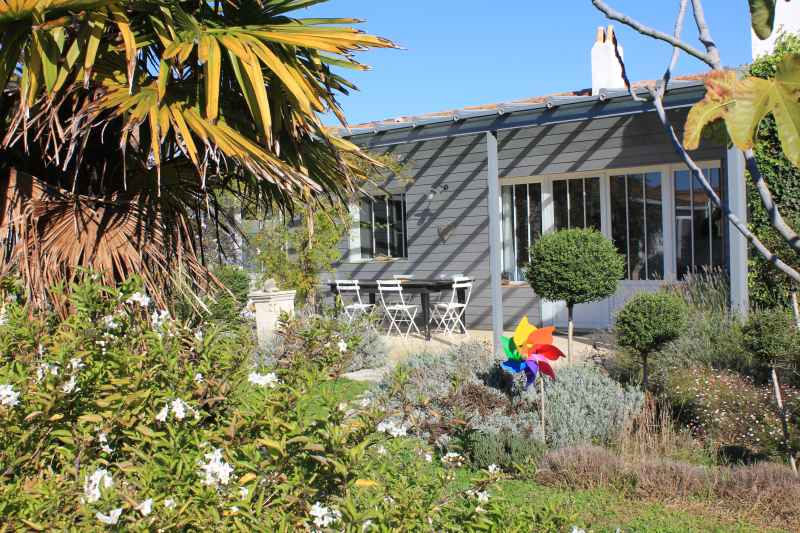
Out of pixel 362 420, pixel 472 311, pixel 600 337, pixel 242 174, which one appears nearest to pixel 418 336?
pixel 472 311

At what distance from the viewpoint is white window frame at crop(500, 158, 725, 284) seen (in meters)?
10.4

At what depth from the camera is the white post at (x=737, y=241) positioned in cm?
812

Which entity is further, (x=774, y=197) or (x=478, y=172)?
(x=478, y=172)

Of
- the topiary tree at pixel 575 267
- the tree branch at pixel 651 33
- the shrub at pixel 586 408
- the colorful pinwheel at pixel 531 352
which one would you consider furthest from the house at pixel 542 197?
the tree branch at pixel 651 33

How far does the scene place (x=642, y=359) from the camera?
6812mm

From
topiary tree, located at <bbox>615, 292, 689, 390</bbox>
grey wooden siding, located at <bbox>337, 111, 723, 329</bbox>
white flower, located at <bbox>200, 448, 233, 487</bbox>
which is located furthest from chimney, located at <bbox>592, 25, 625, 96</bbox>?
white flower, located at <bbox>200, 448, 233, 487</bbox>

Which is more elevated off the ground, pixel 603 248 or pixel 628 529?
pixel 603 248

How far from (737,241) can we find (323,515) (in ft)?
24.5

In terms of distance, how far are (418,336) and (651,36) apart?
1002 cm

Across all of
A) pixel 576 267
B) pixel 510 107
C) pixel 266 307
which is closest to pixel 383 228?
pixel 266 307

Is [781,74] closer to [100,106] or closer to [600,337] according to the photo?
[100,106]

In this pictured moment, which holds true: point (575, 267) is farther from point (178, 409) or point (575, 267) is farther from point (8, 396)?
point (8, 396)

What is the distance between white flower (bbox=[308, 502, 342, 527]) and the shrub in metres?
3.82

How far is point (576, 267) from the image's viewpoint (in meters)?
7.65
